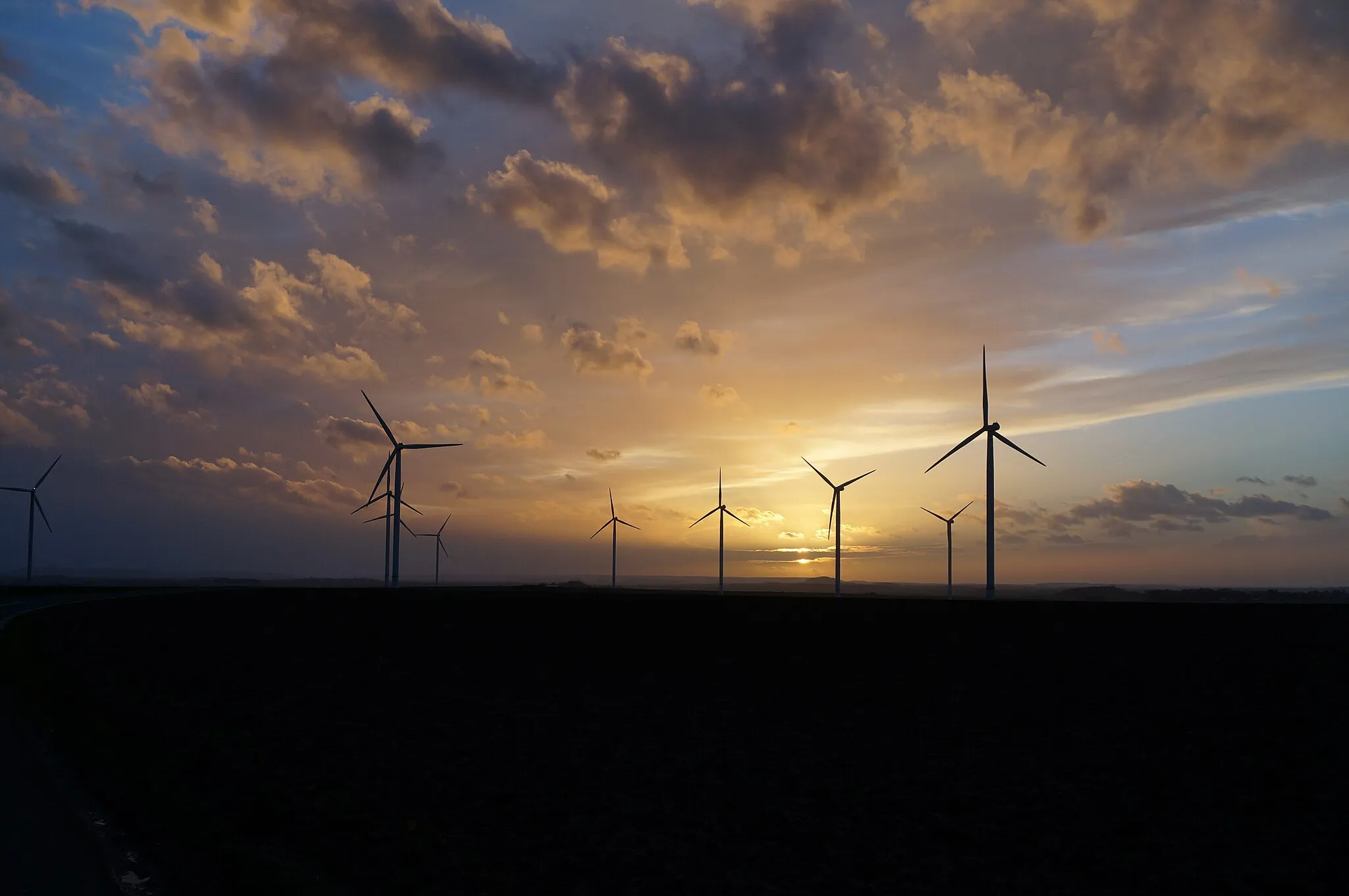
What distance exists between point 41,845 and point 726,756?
17.1 m

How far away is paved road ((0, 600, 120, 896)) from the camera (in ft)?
45.6

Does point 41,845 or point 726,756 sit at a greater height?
point 41,845

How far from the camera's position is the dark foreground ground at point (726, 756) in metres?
18.5

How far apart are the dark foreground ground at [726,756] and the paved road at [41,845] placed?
107cm

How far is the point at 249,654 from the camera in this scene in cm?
4847

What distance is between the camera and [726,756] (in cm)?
2798

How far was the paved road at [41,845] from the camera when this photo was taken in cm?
1389

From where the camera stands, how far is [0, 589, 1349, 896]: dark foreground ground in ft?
60.5

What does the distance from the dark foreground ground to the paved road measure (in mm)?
1071

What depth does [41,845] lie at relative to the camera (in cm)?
1580

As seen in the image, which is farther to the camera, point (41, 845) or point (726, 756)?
point (726, 756)

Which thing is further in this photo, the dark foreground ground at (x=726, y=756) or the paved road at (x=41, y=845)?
the dark foreground ground at (x=726, y=756)

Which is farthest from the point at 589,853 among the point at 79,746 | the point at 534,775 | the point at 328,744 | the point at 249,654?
the point at 249,654

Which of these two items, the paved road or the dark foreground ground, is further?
the dark foreground ground
